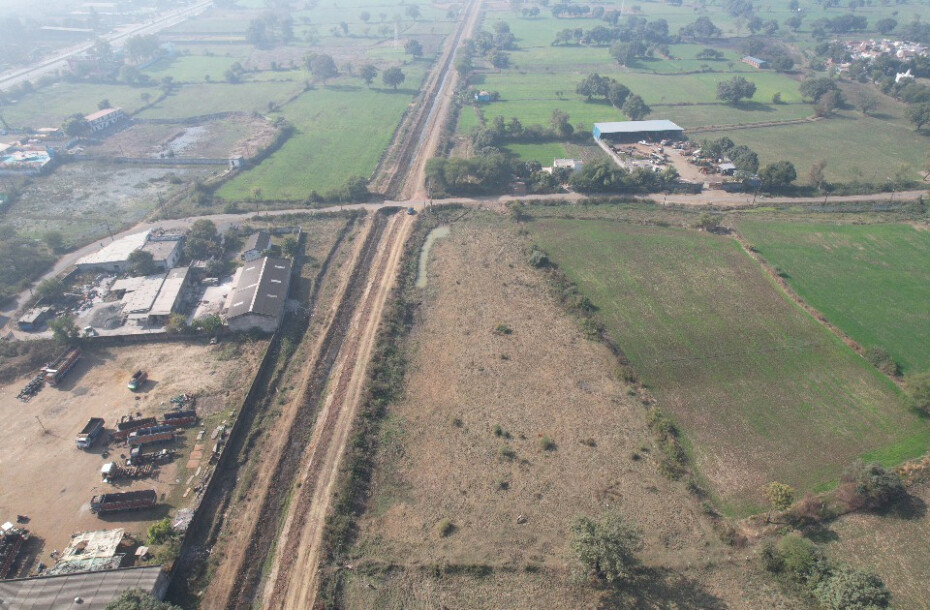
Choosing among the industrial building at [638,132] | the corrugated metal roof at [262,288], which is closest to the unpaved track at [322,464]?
the corrugated metal roof at [262,288]

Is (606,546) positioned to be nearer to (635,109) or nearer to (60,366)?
(60,366)

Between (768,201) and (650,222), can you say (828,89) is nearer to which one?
(768,201)

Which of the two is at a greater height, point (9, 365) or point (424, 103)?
point (424, 103)

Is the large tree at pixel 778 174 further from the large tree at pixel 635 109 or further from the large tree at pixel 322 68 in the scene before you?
the large tree at pixel 322 68

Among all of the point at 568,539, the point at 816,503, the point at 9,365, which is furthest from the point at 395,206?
the point at 816,503

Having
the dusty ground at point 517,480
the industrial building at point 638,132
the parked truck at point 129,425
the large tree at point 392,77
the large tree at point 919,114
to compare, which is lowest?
the dusty ground at point 517,480
